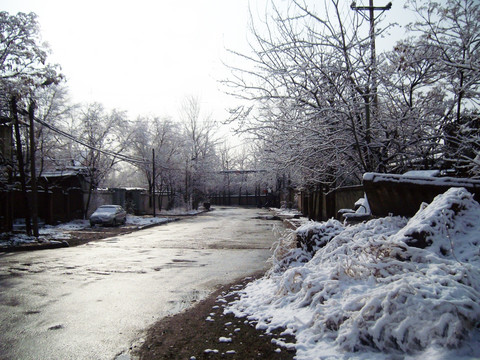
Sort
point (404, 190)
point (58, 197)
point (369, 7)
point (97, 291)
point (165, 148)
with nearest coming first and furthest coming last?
point (404, 190) < point (97, 291) < point (369, 7) < point (58, 197) < point (165, 148)

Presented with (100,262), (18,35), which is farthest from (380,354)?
(18,35)

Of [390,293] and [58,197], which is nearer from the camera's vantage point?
[390,293]

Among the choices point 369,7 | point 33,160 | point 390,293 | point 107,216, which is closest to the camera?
point 390,293

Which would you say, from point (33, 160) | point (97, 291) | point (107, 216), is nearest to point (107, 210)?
point (107, 216)

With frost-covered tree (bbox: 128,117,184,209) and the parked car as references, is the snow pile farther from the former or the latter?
frost-covered tree (bbox: 128,117,184,209)

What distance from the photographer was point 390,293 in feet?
10.7

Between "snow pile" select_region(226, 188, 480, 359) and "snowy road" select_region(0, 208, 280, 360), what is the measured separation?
1.51 meters

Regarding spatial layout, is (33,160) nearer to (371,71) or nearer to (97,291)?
(97,291)

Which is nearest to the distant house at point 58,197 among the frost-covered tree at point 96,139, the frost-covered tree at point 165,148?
the frost-covered tree at point 96,139

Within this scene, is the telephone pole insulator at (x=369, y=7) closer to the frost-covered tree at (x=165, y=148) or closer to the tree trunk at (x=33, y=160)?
the tree trunk at (x=33, y=160)

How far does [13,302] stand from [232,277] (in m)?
3.86

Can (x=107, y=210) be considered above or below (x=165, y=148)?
below

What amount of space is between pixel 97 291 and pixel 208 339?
3.37 metres

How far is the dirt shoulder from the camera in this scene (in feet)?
11.8
